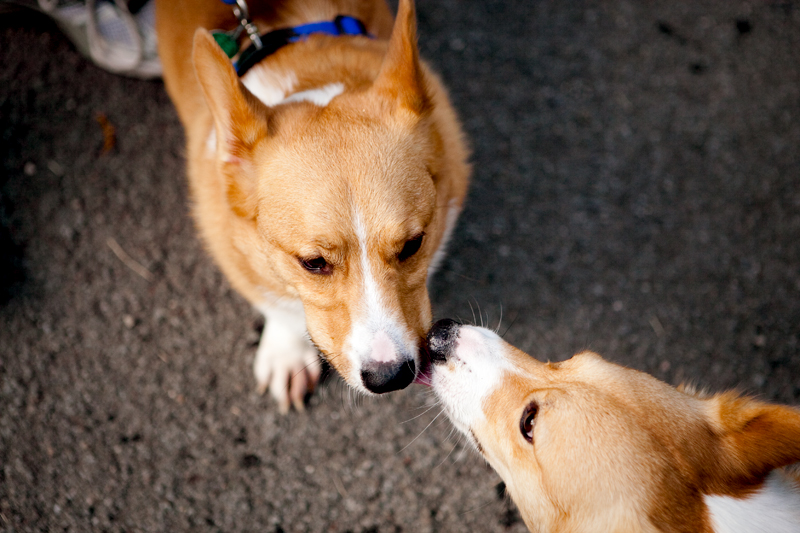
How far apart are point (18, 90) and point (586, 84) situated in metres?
3.55

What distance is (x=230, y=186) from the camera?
1.87 metres

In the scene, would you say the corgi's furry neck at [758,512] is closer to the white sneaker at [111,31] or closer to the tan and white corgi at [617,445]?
the tan and white corgi at [617,445]

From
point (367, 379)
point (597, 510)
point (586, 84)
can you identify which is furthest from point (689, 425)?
point (586, 84)

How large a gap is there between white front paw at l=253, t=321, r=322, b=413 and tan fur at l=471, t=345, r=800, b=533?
1121 mm

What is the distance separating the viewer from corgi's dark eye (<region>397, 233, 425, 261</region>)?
1.80 m

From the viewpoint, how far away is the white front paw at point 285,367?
2.59 metres

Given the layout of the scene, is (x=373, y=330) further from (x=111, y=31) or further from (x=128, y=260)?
(x=111, y=31)

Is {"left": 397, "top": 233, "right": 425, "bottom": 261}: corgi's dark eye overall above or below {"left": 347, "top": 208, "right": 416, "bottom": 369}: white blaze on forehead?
above

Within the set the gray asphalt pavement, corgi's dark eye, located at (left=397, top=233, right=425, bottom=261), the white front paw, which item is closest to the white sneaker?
the gray asphalt pavement

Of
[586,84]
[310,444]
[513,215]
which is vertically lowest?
A: [310,444]

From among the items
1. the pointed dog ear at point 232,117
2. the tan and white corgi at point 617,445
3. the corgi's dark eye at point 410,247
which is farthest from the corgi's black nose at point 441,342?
the pointed dog ear at point 232,117

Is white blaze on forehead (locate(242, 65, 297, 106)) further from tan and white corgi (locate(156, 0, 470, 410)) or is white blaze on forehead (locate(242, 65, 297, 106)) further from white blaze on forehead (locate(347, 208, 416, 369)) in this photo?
white blaze on forehead (locate(347, 208, 416, 369))

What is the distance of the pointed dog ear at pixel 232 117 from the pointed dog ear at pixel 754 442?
187cm

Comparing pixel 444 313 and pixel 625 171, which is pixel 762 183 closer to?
pixel 625 171
